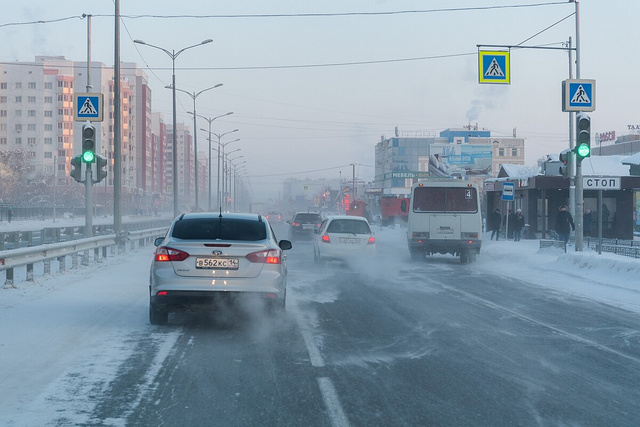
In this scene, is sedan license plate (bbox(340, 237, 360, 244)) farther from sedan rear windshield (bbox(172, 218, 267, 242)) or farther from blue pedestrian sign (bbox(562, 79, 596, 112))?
sedan rear windshield (bbox(172, 218, 267, 242))

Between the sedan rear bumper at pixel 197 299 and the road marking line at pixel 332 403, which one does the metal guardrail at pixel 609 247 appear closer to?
the sedan rear bumper at pixel 197 299

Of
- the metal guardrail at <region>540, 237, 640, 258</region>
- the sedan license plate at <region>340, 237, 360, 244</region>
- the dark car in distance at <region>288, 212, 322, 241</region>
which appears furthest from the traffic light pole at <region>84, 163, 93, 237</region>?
the metal guardrail at <region>540, 237, 640, 258</region>

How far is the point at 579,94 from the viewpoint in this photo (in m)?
20.4

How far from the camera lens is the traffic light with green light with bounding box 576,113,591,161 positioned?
63.4 feet

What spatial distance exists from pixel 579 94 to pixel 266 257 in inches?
530

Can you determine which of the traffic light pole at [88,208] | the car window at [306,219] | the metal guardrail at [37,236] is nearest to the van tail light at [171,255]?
the metal guardrail at [37,236]

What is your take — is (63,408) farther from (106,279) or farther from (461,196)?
(461,196)

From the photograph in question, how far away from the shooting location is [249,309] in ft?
33.1

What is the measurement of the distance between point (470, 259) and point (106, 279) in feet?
41.4

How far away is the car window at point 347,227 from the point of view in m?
22.0

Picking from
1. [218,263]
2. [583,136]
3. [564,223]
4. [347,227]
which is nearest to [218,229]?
[218,263]

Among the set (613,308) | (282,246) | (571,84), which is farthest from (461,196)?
(282,246)

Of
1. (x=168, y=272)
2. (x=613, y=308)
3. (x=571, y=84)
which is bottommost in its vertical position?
(x=613, y=308)

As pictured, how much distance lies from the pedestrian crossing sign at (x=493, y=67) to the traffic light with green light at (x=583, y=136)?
2287 millimetres
